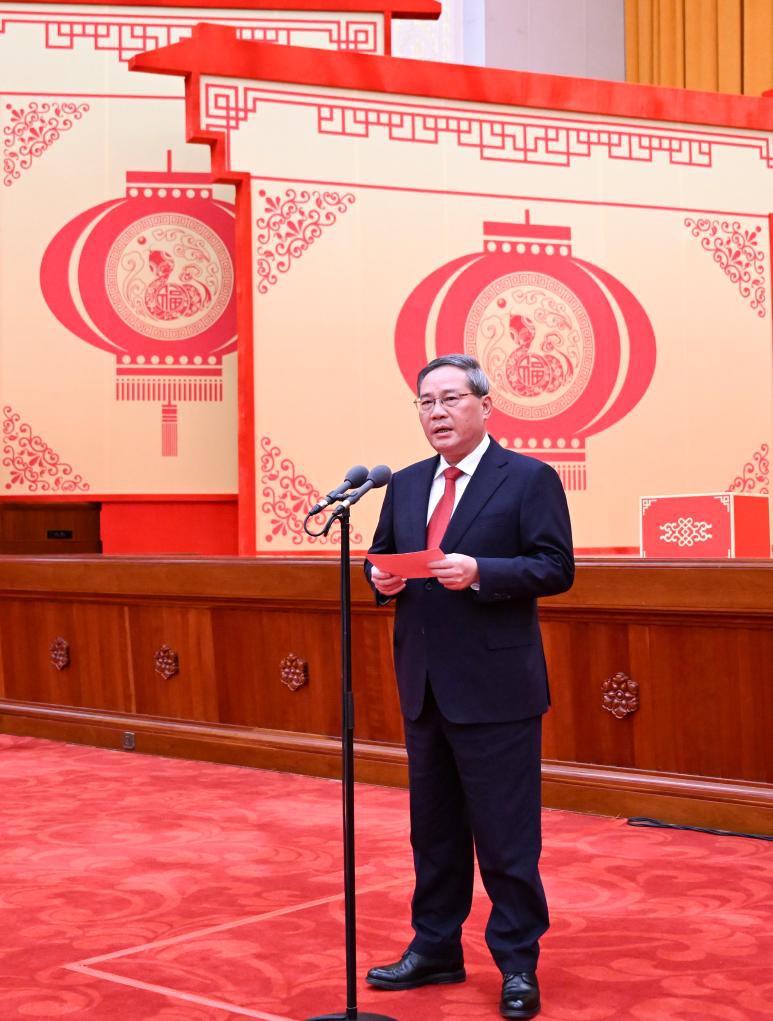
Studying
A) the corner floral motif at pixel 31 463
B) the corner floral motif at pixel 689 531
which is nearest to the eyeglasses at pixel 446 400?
the corner floral motif at pixel 689 531

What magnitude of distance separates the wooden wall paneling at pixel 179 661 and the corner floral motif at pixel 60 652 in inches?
14.6

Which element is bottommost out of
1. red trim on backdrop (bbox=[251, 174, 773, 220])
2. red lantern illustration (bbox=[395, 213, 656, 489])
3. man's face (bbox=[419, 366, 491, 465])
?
man's face (bbox=[419, 366, 491, 465])

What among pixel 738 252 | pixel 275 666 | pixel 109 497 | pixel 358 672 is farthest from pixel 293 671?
pixel 738 252

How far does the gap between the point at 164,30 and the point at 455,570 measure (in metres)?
5.07

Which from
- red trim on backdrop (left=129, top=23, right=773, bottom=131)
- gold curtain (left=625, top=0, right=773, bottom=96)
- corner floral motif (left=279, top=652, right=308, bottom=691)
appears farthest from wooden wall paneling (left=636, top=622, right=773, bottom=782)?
gold curtain (left=625, top=0, right=773, bottom=96)

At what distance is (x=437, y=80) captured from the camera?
616 cm

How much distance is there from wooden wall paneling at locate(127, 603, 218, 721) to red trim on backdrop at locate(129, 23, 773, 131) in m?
2.45

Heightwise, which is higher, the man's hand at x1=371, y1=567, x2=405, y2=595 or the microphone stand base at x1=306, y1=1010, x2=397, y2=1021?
the man's hand at x1=371, y1=567, x2=405, y2=595

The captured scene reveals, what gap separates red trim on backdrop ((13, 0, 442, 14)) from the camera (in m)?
6.43

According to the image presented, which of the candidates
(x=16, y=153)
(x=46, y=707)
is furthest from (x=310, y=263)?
(x=46, y=707)

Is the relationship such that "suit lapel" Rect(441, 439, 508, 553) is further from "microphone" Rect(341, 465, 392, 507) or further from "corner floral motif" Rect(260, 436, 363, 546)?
"corner floral motif" Rect(260, 436, 363, 546)

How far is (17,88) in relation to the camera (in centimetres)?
636

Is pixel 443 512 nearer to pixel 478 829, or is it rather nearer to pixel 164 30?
pixel 478 829

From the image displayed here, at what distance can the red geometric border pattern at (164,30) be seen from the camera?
6375 mm
